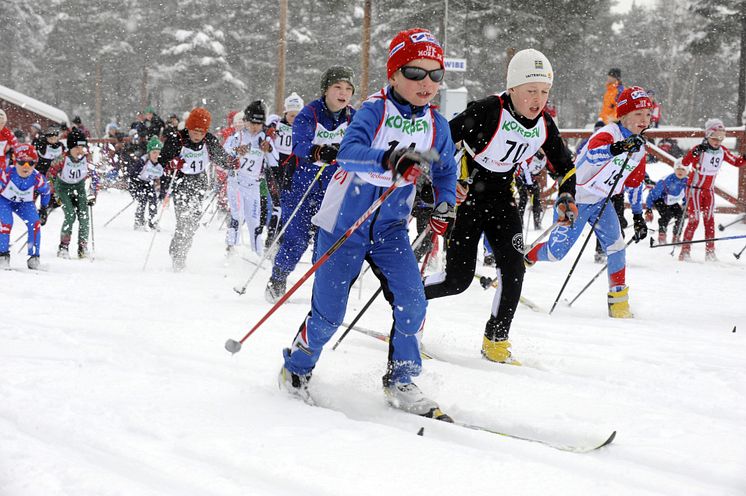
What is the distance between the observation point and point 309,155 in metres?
Result: 5.70

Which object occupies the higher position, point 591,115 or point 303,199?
point 591,115

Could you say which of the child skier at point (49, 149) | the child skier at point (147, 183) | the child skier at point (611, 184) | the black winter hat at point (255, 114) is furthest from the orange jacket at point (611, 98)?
the child skier at point (49, 149)

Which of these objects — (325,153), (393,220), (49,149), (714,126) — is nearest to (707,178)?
(714,126)

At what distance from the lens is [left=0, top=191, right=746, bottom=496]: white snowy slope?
99.0 inches

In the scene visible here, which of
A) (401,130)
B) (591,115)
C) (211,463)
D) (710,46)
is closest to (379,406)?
(211,463)

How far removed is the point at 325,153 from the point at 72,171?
5872 millimetres

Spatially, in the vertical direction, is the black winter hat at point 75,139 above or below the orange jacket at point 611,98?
below

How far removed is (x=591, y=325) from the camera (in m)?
5.42

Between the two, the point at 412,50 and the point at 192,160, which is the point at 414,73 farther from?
the point at 192,160

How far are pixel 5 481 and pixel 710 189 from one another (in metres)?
9.99

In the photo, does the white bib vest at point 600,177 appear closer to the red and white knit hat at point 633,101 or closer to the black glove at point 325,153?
the red and white knit hat at point 633,101

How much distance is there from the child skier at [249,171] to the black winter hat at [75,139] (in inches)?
92.0

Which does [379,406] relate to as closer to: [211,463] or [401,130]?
[211,463]

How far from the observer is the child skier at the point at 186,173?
8.05 meters
